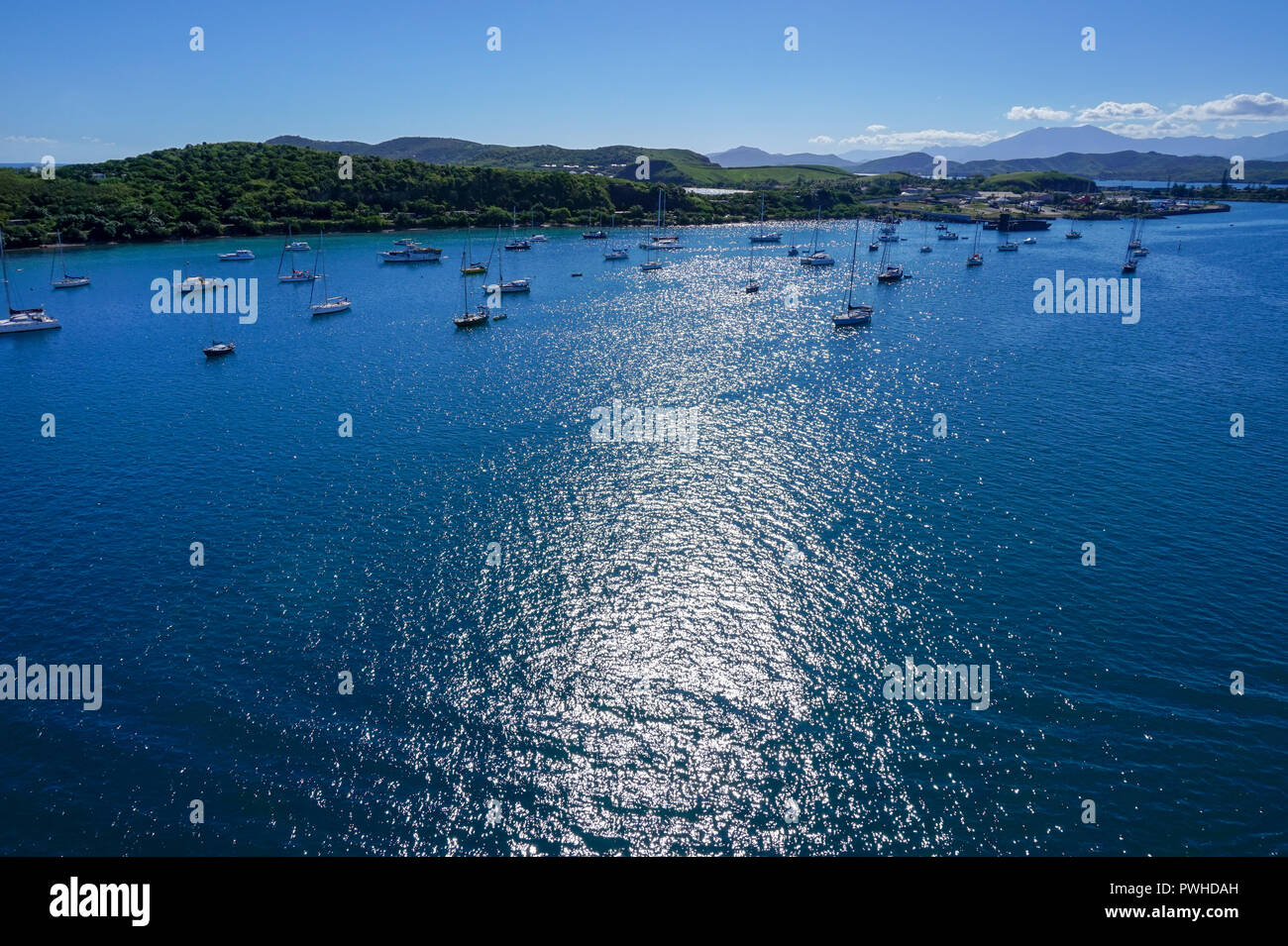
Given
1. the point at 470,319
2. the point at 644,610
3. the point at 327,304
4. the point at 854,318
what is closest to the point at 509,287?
the point at 470,319

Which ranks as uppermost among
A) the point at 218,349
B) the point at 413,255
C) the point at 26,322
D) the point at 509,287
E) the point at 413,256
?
the point at 413,255

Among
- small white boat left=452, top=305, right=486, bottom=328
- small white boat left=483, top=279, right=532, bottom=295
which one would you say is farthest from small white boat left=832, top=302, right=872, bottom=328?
small white boat left=483, top=279, right=532, bottom=295

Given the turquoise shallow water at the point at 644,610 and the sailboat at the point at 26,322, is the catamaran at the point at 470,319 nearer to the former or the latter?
the turquoise shallow water at the point at 644,610

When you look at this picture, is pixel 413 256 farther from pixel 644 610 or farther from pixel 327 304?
pixel 644 610

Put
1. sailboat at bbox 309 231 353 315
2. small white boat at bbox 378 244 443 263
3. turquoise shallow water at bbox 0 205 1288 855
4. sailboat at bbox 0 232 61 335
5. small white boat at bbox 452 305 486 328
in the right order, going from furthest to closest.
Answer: small white boat at bbox 378 244 443 263, sailboat at bbox 309 231 353 315, small white boat at bbox 452 305 486 328, sailboat at bbox 0 232 61 335, turquoise shallow water at bbox 0 205 1288 855

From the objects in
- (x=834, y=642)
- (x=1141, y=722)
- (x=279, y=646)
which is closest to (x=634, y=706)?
(x=834, y=642)

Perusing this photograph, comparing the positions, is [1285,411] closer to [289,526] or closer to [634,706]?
[634,706]

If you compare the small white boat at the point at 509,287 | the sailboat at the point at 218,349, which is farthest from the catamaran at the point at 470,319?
the sailboat at the point at 218,349

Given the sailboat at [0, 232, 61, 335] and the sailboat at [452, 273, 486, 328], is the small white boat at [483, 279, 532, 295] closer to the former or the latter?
the sailboat at [452, 273, 486, 328]
